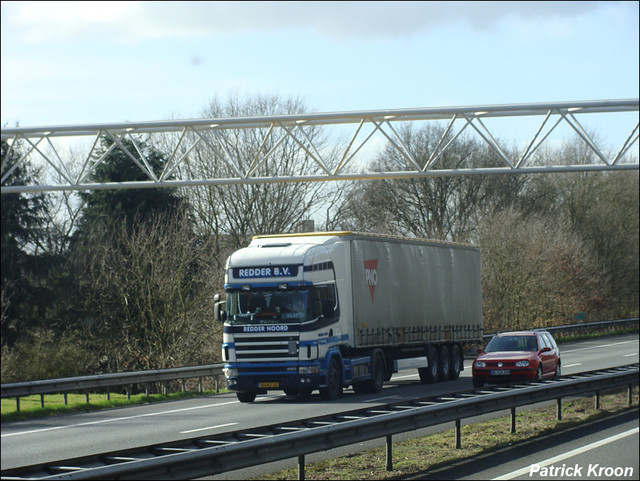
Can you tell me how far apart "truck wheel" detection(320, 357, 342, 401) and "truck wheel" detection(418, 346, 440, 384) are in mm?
5104

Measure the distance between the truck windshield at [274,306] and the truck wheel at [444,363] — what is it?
23.9ft

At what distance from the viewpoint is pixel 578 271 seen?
54375 millimetres

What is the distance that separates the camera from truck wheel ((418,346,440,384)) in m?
26.5

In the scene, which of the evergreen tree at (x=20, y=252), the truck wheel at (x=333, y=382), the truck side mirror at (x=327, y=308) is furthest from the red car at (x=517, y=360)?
the evergreen tree at (x=20, y=252)

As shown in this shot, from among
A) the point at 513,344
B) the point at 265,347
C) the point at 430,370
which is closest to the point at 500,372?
the point at 513,344

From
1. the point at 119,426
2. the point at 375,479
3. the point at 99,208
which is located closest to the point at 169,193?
the point at 99,208

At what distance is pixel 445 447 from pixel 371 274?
10.8 meters

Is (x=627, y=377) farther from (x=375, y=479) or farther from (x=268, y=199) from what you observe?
(x=268, y=199)

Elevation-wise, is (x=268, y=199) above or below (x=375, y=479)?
above

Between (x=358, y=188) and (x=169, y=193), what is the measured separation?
1156cm

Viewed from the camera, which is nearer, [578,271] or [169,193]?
[169,193]

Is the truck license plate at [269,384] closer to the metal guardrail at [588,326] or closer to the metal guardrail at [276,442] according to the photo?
the metal guardrail at [276,442]

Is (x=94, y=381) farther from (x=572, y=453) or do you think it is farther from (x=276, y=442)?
(x=276, y=442)

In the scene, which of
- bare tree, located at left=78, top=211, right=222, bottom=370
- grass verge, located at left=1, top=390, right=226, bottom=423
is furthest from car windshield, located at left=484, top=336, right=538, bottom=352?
bare tree, located at left=78, top=211, right=222, bottom=370
